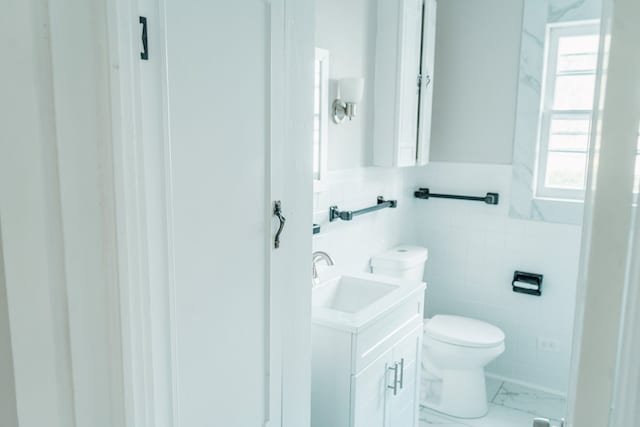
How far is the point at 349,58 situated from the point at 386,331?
123 cm

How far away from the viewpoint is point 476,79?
299 cm

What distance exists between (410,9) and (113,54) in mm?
2108

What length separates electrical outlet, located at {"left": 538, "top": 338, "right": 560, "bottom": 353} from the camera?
2908 mm

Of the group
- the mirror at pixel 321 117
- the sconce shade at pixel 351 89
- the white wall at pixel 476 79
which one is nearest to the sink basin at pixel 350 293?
the mirror at pixel 321 117

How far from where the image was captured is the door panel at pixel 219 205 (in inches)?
39.3

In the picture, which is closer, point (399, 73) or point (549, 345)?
point (399, 73)

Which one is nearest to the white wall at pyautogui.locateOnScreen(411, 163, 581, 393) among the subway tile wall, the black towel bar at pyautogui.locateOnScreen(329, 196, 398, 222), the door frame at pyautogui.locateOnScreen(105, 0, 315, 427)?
the subway tile wall

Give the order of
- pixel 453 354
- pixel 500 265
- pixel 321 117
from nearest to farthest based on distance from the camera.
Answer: pixel 321 117 → pixel 453 354 → pixel 500 265

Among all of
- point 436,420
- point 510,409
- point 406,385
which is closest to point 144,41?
point 406,385

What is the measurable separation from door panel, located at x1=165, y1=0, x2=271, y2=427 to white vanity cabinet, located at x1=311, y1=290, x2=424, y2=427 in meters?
0.49

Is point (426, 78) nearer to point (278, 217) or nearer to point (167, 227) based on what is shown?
point (278, 217)

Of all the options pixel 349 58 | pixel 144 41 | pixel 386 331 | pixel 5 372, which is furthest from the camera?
pixel 349 58

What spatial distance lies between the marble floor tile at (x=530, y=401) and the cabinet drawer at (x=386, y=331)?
1063 mm

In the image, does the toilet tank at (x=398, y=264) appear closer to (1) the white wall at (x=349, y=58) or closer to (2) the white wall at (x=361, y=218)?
(2) the white wall at (x=361, y=218)
